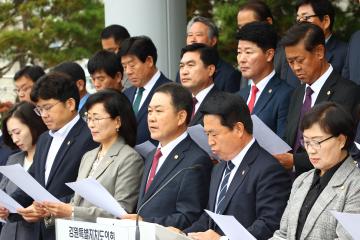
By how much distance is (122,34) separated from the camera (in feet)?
29.2

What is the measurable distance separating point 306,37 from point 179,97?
0.94 m

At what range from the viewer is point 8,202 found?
690 centimetres

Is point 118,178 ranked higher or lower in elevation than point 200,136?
lower

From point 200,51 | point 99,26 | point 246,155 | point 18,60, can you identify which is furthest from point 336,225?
point 18,60

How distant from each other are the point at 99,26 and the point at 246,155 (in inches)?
299

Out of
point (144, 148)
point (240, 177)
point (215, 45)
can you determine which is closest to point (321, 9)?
point (215, 45)

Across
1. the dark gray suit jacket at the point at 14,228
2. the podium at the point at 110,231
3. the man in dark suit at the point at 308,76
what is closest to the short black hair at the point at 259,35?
the man in dark suit at the point at 308,76

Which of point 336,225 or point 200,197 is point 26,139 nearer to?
point 200,197

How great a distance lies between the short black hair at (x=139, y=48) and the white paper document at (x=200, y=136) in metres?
1.63

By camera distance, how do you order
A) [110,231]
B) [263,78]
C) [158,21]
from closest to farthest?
1. [110,231]
2. [263,78]
3. [158,21]

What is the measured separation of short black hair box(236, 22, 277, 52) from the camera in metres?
7.15

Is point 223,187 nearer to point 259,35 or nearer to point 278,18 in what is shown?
point 259,35

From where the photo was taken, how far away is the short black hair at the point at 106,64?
26.6 ft

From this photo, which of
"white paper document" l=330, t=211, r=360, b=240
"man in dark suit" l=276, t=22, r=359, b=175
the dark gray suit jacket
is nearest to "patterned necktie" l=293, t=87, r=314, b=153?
"man in dark suit" l=276, t=22, r=359, b=175
